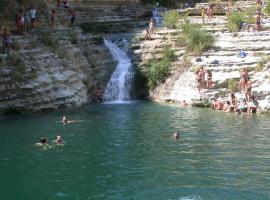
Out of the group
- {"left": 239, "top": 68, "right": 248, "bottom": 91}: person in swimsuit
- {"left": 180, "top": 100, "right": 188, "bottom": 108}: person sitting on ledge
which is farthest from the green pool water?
{"left": 239, "top": 68, "right": 248, "bottom": 91}: person in swimsuit

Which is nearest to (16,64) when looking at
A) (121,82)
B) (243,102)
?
(121,82)

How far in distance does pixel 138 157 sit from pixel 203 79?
14157 millimetres

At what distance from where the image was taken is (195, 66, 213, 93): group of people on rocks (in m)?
35.1

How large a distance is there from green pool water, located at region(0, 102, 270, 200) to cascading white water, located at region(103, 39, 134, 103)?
6.51 metres

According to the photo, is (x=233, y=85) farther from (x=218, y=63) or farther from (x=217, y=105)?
(x=218, y=63)

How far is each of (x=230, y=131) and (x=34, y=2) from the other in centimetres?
2092

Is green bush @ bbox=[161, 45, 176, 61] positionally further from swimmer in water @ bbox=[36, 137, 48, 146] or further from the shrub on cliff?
swimmer in water @ bbox=[36, 137, 48, 146]

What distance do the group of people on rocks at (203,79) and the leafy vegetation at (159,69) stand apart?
13.3 feet

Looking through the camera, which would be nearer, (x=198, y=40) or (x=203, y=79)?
(x=203, y=79)

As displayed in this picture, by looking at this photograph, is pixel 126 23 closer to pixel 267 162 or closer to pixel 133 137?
pixel 133 137

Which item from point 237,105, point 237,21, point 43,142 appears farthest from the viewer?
point 237,21

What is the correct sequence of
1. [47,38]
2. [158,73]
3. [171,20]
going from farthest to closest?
[171,20]
[158,73]
[47,38]

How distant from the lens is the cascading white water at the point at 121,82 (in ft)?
130

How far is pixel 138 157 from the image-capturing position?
22.5 meters
